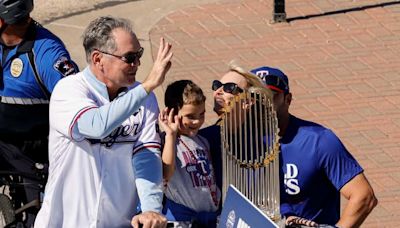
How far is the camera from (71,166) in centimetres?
532

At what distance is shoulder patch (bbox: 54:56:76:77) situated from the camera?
6230 mm

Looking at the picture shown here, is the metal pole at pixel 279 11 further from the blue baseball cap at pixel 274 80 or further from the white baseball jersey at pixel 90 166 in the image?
the white baseball jersey at pixel 90 166

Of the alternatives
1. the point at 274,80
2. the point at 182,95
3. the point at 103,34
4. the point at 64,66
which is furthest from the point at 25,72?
the point at 274,80

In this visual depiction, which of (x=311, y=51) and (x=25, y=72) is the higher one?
(x=25, y=72)

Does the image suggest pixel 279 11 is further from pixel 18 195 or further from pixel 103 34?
pixel 103 34

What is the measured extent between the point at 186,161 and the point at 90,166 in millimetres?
597

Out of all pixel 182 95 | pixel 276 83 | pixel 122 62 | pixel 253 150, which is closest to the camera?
pixel 122 62

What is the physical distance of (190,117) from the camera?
5676 millimetres

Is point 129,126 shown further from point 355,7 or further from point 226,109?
point 355,7

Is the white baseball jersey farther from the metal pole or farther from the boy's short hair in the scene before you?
the metal pole

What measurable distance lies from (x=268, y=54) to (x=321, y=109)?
1065 millimetres

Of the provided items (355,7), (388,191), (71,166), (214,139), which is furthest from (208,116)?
(71,166)

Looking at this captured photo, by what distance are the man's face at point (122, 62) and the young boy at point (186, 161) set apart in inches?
17.5

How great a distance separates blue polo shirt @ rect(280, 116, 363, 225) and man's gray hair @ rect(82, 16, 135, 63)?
114 cm
